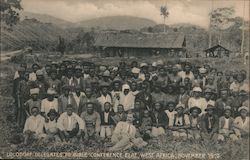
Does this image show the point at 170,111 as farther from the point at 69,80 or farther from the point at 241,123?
the point at 69,80

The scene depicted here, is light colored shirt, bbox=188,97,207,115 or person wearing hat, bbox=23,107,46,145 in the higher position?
light colored shirt, bbox=188,97,207,115

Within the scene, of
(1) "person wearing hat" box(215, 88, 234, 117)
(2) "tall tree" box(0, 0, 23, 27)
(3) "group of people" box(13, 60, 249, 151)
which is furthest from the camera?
(1) "person wearing hat" box(215, 88, 234, 117)

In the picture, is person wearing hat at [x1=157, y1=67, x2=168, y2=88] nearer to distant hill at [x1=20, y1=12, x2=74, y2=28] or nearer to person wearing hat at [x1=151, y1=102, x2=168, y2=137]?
person wearing hat at [x1=151, y1=102, x2=168, y2=137]

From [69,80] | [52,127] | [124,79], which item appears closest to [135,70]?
[124,79]

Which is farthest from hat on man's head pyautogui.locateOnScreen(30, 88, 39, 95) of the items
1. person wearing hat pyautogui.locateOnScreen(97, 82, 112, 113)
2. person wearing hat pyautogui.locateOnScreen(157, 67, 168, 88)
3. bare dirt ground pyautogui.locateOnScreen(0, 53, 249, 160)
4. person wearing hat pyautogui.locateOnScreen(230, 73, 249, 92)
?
person wearing hat pyautogui.locateOnScreen(230, 73, 249, 92)

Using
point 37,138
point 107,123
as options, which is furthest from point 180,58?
point 37,138

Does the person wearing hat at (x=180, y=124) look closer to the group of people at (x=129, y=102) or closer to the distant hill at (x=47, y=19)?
the group of people at (x=129, y=102)

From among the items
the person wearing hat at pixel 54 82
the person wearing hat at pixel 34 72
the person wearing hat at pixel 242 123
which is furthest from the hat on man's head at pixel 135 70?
the person wearing hat at pixel 242 123
